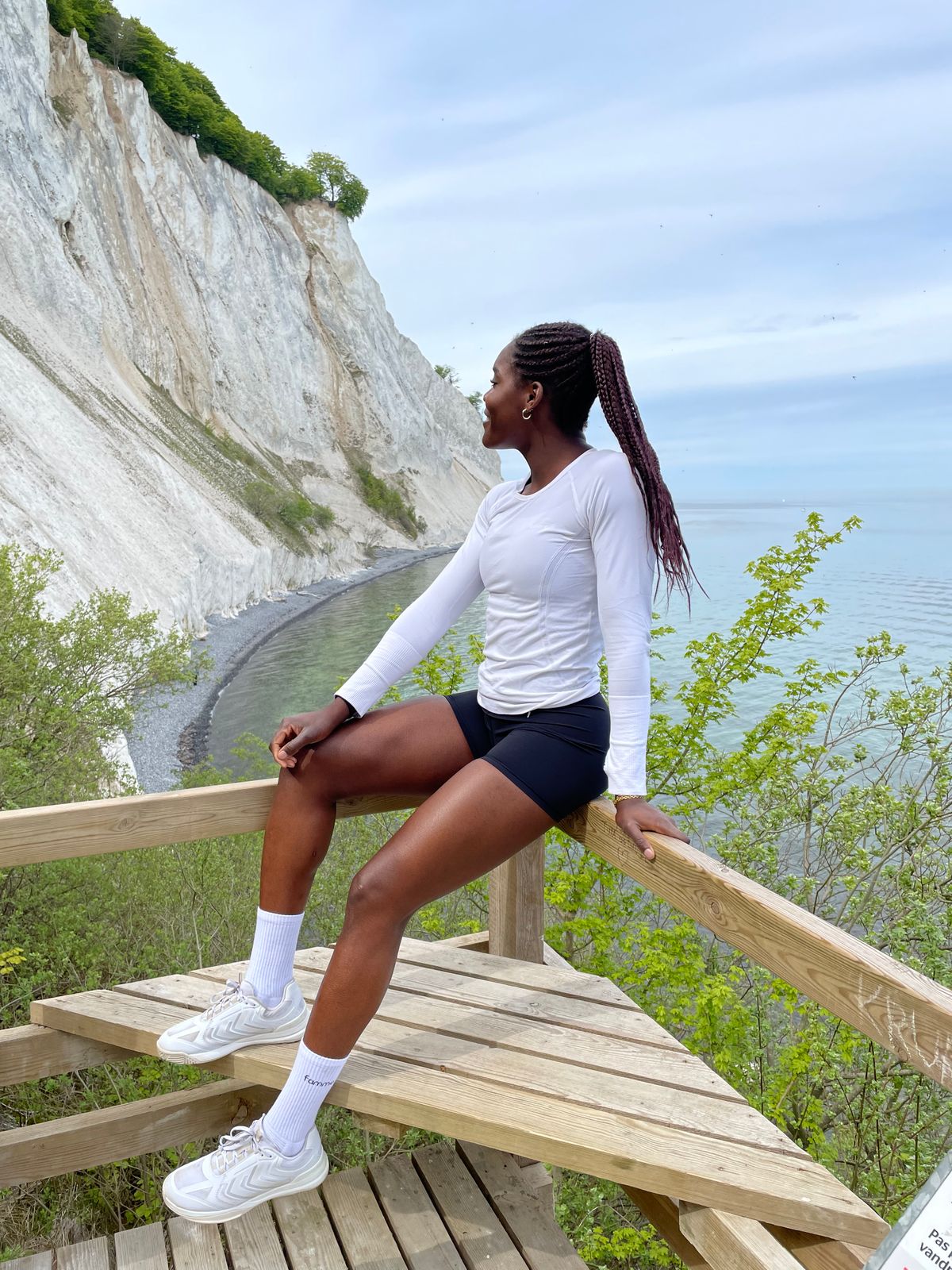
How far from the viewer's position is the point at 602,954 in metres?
4.25

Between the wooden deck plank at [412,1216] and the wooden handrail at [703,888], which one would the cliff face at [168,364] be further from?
the wooden deck plank at [412,1216]

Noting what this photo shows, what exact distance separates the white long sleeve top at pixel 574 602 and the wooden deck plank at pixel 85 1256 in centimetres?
125

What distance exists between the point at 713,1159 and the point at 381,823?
5426mm

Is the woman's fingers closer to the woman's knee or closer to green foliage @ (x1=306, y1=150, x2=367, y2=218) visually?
the woman's knee

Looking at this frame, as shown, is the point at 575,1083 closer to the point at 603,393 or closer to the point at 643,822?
the point at 643,822

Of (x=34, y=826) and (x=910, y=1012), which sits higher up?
(x=910, y=1012)

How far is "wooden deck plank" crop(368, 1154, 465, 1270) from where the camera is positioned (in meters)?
1.98

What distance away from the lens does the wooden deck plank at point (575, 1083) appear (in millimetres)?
1814

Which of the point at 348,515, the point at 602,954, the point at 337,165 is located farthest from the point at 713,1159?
the point at 337,165

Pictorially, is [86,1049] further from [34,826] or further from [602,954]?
[602,954]

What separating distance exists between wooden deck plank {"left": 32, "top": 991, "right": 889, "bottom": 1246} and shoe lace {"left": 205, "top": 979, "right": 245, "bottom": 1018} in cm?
10

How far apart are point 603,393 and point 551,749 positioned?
793 mm

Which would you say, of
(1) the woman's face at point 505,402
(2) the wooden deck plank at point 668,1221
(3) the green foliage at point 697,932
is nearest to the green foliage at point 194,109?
(3) the green foliage at point 697,932

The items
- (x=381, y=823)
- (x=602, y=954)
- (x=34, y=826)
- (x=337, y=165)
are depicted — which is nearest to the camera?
(x=34, y=826)
